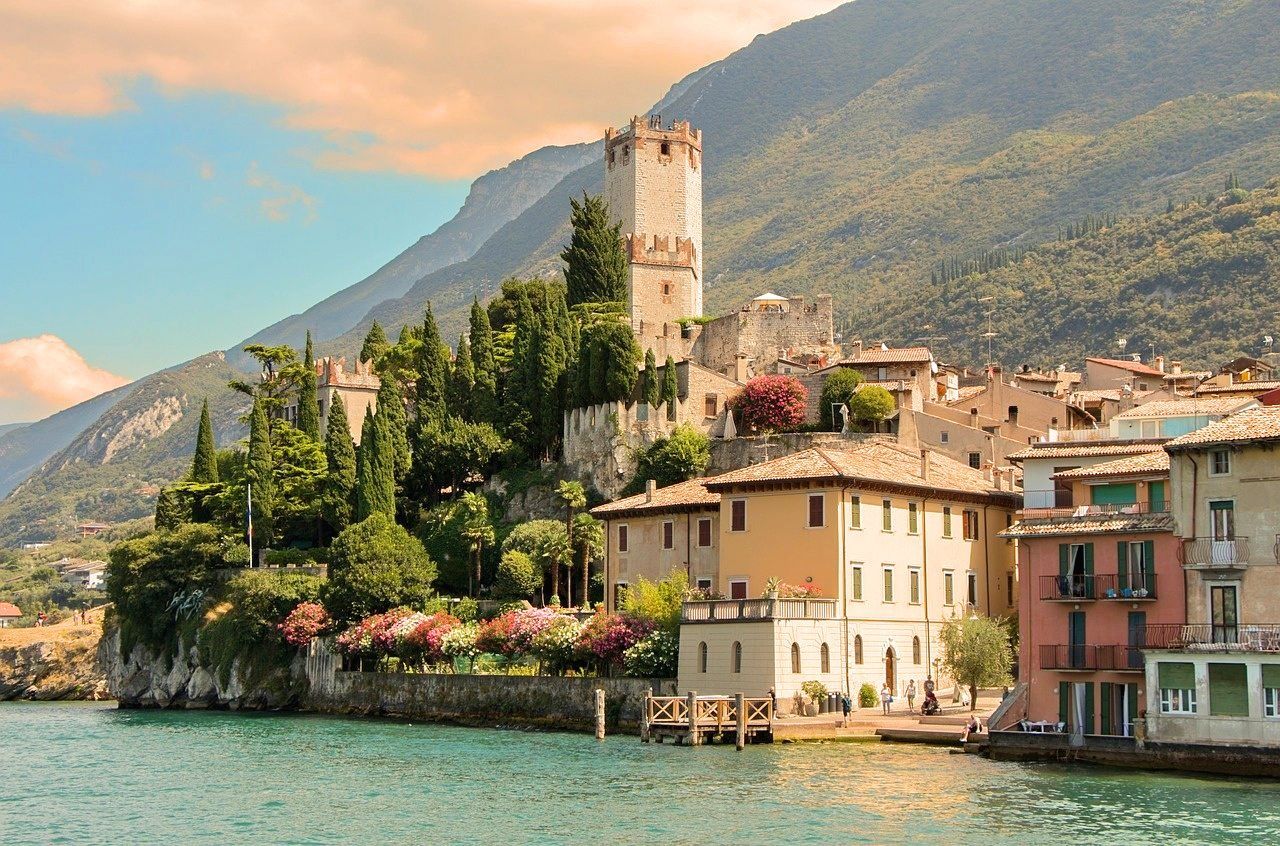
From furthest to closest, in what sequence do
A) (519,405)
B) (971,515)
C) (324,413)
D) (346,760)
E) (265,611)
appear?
(324,413), (519,405), (265,611), (971,515), (346,760)

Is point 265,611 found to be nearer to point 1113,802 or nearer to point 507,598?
point 507,598

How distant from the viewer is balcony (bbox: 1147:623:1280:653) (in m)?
42.4

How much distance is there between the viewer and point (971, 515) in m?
64.2

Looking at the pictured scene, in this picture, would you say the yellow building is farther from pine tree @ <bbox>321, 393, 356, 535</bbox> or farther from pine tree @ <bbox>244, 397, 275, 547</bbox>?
pine tree @ <bbox>244, 397, 275, 547</bbox>

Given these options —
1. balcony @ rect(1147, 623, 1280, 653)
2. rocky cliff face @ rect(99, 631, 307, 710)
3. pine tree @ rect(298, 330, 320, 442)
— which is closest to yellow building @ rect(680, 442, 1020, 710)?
balcony @ rect(1147, 623, 1280, 653)

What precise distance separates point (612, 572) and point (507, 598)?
Result: 778 cm

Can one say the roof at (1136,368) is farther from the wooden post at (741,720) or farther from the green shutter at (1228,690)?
the green shutter at (1228,690)

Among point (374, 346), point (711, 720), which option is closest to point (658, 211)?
point (374, 346)

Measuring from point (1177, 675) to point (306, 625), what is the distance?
1817 inches

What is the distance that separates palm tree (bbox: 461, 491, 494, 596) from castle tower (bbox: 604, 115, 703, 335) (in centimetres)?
2554

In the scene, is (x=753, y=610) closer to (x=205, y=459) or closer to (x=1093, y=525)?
(x=1093, y=525)

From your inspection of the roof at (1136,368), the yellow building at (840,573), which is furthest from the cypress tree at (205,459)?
the roof at (1136,368)

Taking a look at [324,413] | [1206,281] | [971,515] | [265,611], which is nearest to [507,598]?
[265,611]

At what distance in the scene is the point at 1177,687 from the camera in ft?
143
